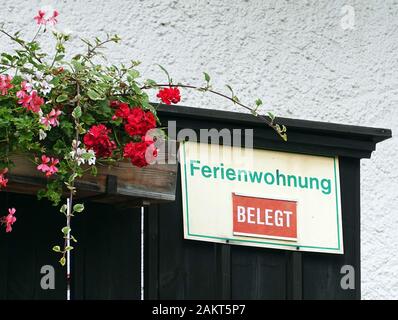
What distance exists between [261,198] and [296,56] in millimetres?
1641

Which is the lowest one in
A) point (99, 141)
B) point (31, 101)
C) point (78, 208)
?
point (78, 208)

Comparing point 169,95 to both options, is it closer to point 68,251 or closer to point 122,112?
point 122,112

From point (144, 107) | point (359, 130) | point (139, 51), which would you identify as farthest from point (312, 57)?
point (144, 107)

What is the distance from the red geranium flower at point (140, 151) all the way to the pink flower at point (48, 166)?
0.24 m

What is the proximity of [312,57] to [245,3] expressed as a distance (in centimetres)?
40

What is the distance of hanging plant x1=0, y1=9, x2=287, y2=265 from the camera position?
457 cm

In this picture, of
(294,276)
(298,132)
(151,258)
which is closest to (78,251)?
(151,258)

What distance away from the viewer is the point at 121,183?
4801 millimetres

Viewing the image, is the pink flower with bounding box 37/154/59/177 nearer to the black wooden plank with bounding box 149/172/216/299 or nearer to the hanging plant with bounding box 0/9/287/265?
the hanging plant with bounding box 0/9/287/265

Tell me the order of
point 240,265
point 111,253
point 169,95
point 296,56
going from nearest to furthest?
1. point 169,95
2. point 111,253
3. point 240,265
4. point 296,56

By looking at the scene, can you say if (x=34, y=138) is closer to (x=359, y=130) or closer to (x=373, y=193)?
(x=359, y=130)

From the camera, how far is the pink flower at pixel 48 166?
179 inches

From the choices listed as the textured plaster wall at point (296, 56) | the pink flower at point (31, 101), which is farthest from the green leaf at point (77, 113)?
the textured plaster wall at point (296, 56)

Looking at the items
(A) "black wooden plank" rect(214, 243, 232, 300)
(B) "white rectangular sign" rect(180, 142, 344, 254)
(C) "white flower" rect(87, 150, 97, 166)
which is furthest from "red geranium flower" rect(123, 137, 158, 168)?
(A) "black wooden plank" rect(214, 243, 232, 300)
